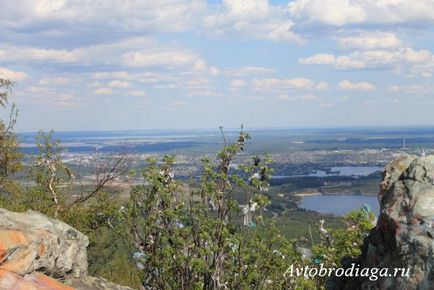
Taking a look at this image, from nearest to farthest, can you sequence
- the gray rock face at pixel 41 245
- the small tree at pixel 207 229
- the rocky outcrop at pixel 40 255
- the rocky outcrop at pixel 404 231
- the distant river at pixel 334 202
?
the rocky outcrop at pixel 404 231 → the small tree at pixel 207 229 → the rocky outcrop at pixel 40 255 → the gray rock face at pixel 41 245 → the distant river at pixel 334 202

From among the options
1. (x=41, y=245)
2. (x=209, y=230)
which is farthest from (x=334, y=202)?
(x=209, y=230)

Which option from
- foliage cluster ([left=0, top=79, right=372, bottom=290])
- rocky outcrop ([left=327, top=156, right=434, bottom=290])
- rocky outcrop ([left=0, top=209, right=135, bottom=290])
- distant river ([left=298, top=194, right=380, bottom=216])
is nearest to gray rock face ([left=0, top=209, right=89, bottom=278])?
rocky outcrop ([left=0, top=209, right=135, bottom=290])

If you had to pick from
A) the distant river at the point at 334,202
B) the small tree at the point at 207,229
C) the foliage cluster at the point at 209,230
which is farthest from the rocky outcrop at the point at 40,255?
the distant river at the point at 334,202

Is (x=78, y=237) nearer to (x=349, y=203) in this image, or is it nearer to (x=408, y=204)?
(x=408, y=204)

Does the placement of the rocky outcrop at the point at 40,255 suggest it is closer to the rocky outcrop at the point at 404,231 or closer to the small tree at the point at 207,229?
the small tree at the point at 207,229

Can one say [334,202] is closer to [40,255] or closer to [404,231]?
[40,255]

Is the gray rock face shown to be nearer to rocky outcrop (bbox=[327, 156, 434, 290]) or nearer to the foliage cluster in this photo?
the foliage cluster

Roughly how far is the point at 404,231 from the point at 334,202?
135 m

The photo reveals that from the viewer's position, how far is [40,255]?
418 inches

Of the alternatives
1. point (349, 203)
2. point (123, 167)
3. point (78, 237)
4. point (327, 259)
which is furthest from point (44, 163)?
point (349, 203)

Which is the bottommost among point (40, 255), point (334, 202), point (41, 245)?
point (334, 202)

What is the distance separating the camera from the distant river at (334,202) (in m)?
123

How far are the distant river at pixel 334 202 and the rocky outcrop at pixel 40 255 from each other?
107136 millimetres

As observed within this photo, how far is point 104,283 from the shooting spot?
42.4 ft
